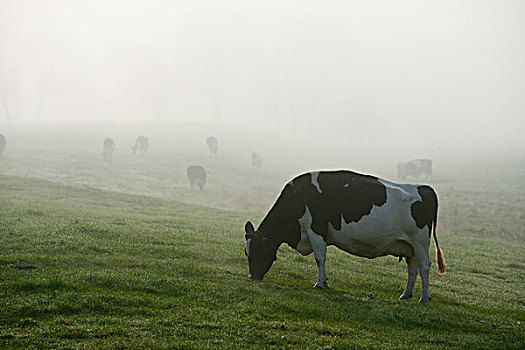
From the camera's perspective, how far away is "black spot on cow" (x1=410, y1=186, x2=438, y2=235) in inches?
467

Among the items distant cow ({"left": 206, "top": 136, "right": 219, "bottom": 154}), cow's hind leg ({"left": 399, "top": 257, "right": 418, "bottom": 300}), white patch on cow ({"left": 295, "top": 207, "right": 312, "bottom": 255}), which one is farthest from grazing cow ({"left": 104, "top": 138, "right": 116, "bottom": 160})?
cow's hind leg ({"left": 399, "top": 257, "right": 418, "bottom": 300})

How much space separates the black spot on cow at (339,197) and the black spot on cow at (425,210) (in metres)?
0.81

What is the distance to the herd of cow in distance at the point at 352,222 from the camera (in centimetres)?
1189

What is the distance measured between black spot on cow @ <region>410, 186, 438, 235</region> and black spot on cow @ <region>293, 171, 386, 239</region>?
31.8 inches

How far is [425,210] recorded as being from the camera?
1195 centimetres

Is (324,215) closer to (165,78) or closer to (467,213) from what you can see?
(467,213)

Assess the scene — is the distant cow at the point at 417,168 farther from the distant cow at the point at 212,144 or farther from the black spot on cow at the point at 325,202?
the black spot on cow at the point at 325,202

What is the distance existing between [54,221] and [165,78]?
115m

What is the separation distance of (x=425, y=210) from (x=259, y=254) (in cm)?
447

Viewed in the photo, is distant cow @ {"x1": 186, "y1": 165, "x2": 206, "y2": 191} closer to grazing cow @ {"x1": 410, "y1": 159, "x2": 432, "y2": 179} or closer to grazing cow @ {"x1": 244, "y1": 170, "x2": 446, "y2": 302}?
grazing cow @ {"x1": 410, "y1": 159, "x2": 432, "y2": 179}

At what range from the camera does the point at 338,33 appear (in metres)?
178

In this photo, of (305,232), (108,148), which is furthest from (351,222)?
(108,148)

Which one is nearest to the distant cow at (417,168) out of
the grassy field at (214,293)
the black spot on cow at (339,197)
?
the grassy field at (214,293)

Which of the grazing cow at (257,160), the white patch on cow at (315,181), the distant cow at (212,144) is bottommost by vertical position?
the grazing cow at (257,160)
